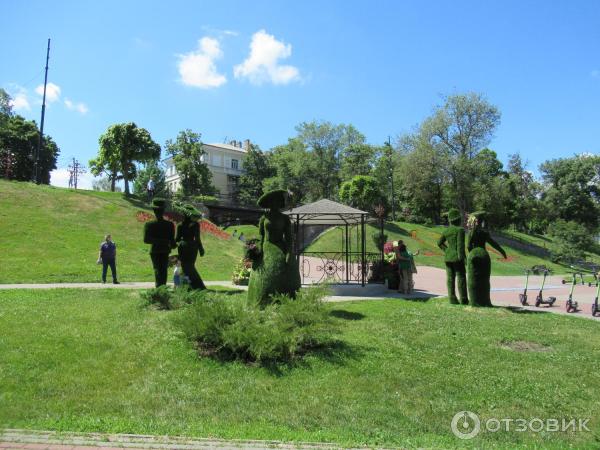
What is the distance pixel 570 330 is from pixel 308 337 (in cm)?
592

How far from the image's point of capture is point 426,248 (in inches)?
1534

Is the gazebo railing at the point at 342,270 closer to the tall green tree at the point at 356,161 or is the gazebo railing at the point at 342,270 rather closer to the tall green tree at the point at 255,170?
the tall green tree at the point at 356,161

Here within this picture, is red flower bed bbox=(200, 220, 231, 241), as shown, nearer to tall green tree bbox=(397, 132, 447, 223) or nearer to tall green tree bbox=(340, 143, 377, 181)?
tall green tree bbox=(397, 132, 447, 223)

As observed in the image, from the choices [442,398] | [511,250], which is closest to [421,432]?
[442,398]

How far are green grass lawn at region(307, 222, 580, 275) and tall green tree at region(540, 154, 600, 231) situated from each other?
28989 mm

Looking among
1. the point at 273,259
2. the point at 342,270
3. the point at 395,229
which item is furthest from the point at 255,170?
the point at 273,259

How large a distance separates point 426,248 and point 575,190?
146 ft

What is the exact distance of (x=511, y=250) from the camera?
45062mm

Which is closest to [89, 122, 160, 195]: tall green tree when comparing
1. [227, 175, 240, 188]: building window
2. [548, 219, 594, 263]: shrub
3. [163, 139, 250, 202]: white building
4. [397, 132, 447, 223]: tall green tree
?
[397, 132, 447, 223]: tall green tree

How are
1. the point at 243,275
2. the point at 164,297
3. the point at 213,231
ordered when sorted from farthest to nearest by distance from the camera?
the point at 213,231, the point at 243,275, the point at 164,297

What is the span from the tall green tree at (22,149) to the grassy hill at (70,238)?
2253 centimetres

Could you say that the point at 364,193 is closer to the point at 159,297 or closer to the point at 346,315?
the point at 346,315

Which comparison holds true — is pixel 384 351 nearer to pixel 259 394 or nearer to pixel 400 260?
pixel 259 394

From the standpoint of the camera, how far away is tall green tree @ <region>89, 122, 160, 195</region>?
1517 inches
